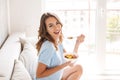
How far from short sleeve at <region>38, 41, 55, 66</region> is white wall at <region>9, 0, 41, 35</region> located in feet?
5.58

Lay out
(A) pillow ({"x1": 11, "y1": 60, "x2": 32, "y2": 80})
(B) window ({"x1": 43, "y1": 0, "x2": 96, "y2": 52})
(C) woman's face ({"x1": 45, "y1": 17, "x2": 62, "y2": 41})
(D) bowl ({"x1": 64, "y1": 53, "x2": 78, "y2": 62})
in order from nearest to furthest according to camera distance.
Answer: (A) pillow ({"x1": 11, "y1": 60, "x2": 32, "y2": 80}), (C) woman's face ({"x1": 45, "y1": 17, "x2": 62, "y2": 41}), (D) bowl ({"x1": 64, "y1": 53, "x2": 78, "y2": 62}), (B) window ({"x1": 43, "y1": 0, "x2": 96, "y2": 52})

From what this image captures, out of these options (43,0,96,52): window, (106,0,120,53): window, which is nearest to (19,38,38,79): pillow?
(43,0,96,52): window

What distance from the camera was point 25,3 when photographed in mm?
3490

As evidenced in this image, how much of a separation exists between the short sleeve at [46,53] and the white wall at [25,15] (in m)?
1.70

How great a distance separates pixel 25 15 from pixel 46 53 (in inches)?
70.7

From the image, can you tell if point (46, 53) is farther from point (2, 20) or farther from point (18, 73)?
point (2, 20)

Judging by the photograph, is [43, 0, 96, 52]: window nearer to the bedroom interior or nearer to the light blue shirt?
the bedroom interior

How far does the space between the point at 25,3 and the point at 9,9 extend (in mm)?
244

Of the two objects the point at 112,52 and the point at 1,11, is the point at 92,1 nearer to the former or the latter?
the point at 112,52

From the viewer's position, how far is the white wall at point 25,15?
3.49 meters

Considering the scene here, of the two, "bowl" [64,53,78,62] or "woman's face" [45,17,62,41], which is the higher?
"woman's face" [45,17,62,41]

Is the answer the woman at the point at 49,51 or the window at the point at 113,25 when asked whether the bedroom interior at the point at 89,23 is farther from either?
the woman at the point at 49,51

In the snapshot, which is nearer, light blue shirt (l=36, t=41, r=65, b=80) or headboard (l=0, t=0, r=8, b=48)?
light blue shirt (l=36, t=41, r=65, b=80)

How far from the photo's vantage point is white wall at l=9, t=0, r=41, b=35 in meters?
3.49
